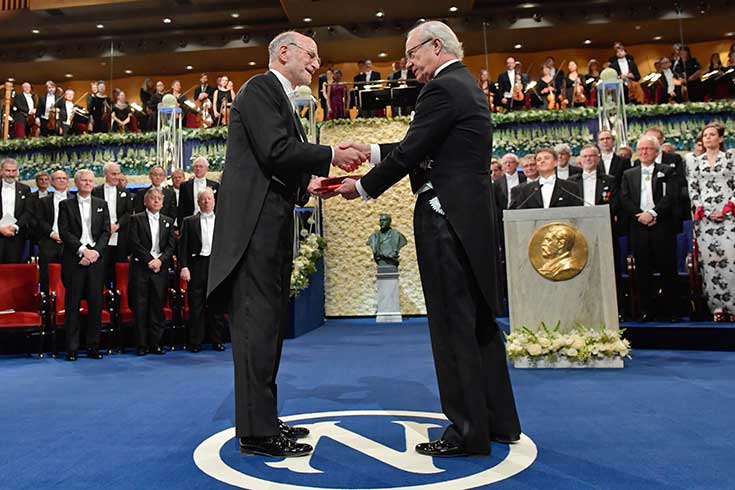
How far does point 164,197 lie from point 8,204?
5.54 feet

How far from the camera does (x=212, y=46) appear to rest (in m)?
15.6

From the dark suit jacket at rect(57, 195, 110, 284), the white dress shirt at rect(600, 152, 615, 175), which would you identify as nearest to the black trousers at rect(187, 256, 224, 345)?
the dark suit jacket at rect(57, 195, 110, 284)

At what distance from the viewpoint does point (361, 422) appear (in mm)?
2686

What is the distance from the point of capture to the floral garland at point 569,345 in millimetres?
4070

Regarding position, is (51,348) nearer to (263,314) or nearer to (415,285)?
(263,314)

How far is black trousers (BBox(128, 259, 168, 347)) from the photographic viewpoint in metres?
5.84

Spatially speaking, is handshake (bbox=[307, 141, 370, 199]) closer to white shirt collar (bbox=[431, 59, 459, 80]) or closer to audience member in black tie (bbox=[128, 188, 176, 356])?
white shirt collar (bbox=[431, 59, 459, 80])

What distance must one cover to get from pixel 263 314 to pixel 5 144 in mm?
12469

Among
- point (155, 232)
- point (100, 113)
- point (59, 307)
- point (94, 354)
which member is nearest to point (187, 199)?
point (155, 232)

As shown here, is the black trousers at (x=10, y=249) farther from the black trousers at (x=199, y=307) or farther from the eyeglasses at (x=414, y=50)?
the eyeglasses at (x=414, y=50)

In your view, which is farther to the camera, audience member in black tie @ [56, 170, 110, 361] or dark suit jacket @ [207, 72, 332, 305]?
audience member in black tie @ [56, 170, 110, 361]

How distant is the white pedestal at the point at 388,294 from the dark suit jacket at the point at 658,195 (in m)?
4.39

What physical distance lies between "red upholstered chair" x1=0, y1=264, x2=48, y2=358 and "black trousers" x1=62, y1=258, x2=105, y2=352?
0.27m

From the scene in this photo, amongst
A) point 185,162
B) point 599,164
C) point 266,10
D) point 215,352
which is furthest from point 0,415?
point 266,10
